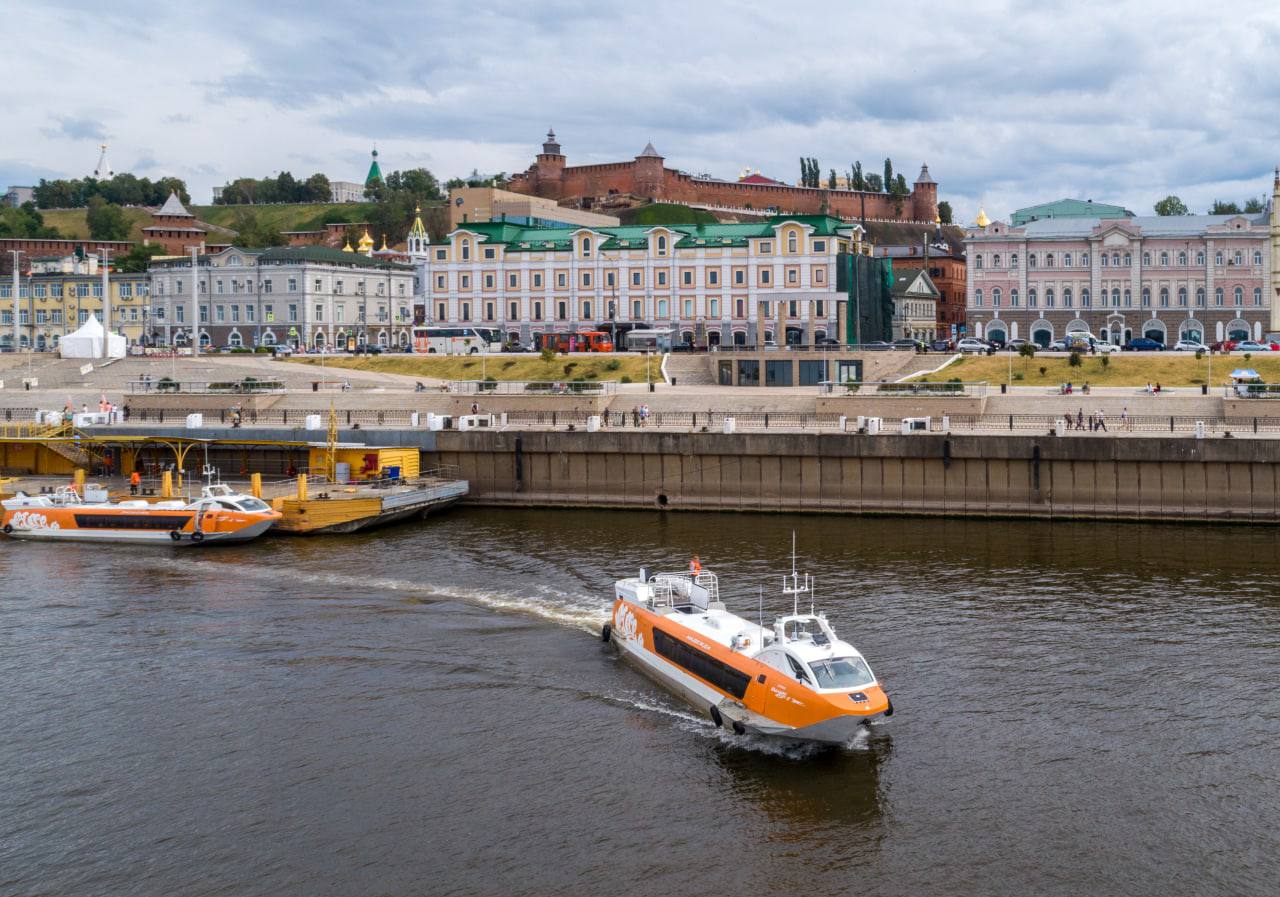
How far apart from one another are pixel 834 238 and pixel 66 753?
86.2 metres

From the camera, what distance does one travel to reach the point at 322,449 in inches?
2566

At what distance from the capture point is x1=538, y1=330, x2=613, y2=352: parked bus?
354 ft

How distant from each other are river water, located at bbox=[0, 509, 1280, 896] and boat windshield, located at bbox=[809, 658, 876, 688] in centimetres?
170

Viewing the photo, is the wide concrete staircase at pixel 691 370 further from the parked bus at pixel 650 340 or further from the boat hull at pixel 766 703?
the boat hull at pixel 766 703

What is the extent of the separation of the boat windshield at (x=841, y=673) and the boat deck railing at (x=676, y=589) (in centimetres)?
676

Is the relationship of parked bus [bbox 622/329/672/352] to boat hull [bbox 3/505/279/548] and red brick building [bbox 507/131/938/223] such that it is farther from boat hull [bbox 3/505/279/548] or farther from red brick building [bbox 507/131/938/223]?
red brick building [bbox 507/131/938/223]

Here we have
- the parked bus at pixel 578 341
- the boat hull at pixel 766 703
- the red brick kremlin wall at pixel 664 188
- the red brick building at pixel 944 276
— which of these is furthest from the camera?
the red brick kremlin wall at pixel 664 188

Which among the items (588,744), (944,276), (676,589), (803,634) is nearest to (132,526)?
(676,589)

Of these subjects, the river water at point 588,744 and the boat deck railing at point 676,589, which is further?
the boat deck railing at point 676,589

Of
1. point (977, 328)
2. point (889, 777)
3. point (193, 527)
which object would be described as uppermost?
point (977, 328)

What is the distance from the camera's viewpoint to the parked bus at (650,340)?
343 feet

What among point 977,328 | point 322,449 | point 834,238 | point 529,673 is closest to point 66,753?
point 529,673

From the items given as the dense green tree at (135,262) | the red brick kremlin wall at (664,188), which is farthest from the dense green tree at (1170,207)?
the dense green tree at (135,262)

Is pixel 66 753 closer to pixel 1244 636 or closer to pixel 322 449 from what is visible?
pixel 1244 636
